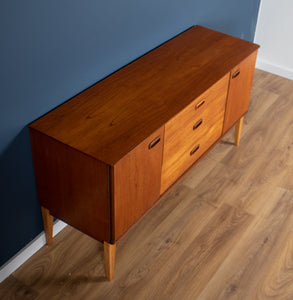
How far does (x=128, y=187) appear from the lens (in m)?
1.91

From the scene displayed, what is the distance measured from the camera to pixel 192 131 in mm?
2291

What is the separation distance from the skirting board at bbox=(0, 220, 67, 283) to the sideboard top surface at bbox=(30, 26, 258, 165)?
660 millimetres

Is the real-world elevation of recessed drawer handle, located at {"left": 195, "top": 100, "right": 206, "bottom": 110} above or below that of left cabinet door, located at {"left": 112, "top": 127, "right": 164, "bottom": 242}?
above

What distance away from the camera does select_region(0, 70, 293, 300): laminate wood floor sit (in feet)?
7.02

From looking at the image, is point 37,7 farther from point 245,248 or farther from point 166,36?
point 245,248

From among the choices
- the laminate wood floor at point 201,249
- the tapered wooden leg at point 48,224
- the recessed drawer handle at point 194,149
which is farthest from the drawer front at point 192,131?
the tapered wooden leg at point 48,224

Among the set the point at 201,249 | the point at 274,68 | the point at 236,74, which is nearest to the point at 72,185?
the point at 201,249

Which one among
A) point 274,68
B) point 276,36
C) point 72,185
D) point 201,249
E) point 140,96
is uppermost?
point 140,96

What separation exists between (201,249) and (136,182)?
625 millimetres

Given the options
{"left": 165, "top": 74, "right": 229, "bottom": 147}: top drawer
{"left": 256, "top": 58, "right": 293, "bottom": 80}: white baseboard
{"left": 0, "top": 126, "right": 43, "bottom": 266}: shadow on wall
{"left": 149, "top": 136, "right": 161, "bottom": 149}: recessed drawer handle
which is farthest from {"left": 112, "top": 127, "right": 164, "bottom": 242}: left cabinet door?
{"left": 256, "top": 58, "right": 293, "bottom": 80}: white baseboard

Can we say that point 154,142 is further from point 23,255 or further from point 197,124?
point 23,255

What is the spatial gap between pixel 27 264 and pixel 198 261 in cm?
84

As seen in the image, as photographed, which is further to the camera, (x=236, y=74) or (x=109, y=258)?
(x=236, y=74)

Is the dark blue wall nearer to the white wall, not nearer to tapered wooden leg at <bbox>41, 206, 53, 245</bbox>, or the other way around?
tapered wooden leg at <bbox>41, 206, 53, 245</bbox>
